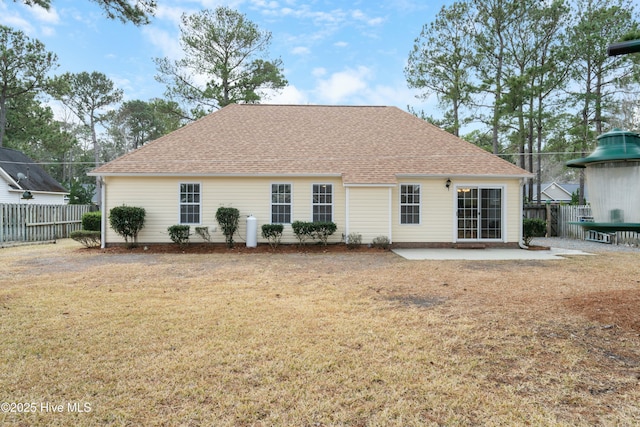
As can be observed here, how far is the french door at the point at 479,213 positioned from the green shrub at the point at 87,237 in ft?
44.9

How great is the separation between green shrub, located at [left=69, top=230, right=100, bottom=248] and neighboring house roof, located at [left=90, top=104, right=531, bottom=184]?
2188 mm

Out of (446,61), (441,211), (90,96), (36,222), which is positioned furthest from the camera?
(90,96)

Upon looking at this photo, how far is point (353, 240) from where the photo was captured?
1209 centimetres

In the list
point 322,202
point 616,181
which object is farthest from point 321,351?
point 322,202

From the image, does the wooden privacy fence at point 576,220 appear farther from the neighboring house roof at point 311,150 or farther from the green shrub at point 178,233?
the green shrub at point 178,233

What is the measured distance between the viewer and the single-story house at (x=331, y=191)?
12.2 m

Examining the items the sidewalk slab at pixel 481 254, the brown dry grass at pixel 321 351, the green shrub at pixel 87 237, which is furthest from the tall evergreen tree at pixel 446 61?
the green shrub at pixel 87 237

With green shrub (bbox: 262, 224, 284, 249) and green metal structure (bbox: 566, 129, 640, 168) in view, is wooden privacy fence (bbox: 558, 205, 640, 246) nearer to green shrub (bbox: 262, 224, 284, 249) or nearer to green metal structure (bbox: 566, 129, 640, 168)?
green shrub (bbox: 262, 224, 284, 249)

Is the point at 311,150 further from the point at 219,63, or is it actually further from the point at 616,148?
the point at 219,63

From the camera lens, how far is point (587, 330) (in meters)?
4.18

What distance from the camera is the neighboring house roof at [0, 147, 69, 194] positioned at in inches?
806

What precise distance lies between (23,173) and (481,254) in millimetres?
27938

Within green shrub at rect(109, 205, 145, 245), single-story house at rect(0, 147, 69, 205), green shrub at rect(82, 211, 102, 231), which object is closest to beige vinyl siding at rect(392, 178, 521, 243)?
green shrub at rect(109, 205, 145, 245)

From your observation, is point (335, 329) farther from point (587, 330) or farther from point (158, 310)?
point (587, 330)
